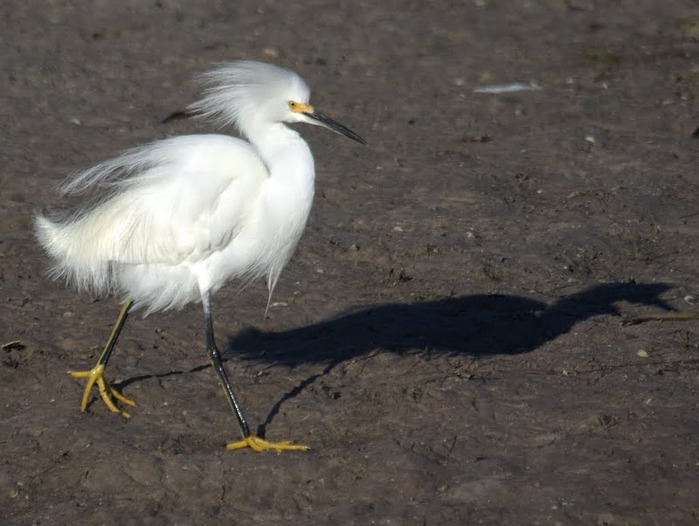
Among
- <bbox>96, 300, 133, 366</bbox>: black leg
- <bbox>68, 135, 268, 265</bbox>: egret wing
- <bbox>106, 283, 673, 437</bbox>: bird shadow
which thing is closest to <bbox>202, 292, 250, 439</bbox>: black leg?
<bbox>68, 135, 268, 265</bbox>: egret wing

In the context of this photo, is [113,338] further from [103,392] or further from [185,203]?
[185,203]

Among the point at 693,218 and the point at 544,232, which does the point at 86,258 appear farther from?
the point at 693,218

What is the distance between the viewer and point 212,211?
5.50m

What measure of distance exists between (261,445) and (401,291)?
198 centimetres

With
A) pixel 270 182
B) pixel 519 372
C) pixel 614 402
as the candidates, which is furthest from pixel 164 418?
pixel 614 402

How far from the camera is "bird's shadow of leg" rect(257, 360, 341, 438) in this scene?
224 inches

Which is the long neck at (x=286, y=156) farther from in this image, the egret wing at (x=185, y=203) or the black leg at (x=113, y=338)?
the black leg at (x=113, y=338)

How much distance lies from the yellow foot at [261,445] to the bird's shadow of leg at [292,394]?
22cm

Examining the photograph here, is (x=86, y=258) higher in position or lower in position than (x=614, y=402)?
higher

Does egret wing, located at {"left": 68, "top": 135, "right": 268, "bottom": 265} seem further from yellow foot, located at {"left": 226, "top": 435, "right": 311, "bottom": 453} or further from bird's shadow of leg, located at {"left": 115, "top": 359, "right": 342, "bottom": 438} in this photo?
yellow foot, located at {"left": 226, "top": 435, "right": 311, "bottom": 453}

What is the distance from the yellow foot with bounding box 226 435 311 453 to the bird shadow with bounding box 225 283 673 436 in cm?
67

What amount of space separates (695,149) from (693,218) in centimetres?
132

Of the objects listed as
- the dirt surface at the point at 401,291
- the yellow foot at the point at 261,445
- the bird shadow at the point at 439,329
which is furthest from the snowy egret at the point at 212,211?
the bird shadow at the point at 439,329

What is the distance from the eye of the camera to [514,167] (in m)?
8.85
